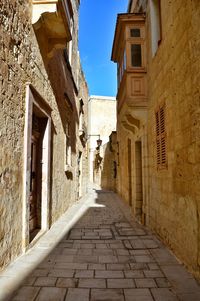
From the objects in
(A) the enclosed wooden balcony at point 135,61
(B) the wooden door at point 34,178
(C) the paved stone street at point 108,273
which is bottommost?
(C) the paved stone street at point 108,273

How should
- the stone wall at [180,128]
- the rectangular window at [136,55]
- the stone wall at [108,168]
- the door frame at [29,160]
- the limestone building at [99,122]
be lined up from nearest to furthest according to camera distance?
1. the stone wall at [180,128]
2. the door frame at [29,160]
3. the rectangular window at [136,55]
4. the stone wall at [108,168]
5. the limestone building at [99,122]

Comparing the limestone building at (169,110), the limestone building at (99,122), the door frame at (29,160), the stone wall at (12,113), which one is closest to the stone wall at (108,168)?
the limestone building at (99,122)

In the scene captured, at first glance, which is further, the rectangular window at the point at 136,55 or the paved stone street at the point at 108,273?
the rectangular window at the point at 136,55

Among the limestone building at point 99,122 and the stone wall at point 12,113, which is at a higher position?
the limestone building at point 99,122

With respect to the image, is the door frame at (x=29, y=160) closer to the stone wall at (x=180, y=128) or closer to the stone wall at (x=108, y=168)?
the stone wall at (x=180, y=128)

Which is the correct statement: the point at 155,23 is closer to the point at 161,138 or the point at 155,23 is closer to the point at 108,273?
the point at 161,138

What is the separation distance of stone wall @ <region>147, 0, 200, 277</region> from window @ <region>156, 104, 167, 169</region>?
163 millimetres

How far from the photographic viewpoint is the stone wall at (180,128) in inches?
112

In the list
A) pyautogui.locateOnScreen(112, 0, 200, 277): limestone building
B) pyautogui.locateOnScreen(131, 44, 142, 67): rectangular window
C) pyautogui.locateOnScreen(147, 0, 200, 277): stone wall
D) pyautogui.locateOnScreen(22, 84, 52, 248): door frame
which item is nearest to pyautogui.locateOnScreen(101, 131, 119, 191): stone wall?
pyautogui.locateOnScreen(112, 0, 200, 277): limestone building

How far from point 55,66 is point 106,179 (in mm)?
14112

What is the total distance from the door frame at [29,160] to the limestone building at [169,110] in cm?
222

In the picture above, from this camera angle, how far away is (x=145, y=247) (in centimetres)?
401

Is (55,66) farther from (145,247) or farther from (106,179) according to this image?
(106,179)

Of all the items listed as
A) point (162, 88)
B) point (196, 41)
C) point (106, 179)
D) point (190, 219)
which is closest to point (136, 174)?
point (162, 88)
